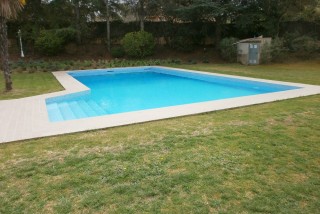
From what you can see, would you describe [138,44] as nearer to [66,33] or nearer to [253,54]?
[66,33]

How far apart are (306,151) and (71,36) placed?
18329 millimetres

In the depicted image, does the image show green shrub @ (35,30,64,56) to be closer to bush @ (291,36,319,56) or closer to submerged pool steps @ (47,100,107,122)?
submerged pool steps @ (47,100,107,122)

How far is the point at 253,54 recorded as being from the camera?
16.2 m

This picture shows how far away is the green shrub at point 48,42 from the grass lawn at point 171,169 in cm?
1501

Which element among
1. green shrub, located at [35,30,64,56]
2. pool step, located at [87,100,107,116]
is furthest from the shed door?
green shrub, located at [35,30,64,56]

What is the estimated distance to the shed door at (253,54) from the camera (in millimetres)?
15945

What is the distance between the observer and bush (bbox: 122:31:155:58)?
18.7 meters

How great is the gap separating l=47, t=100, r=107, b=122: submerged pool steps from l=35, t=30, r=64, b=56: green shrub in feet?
35.3

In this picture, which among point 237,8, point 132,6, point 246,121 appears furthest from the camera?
point 132,6

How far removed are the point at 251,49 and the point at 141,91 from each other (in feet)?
26.6

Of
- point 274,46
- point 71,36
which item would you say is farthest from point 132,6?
point 274,46

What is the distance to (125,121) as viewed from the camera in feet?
19.0

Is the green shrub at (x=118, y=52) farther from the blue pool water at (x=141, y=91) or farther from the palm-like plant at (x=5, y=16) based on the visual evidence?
the palm-like plant at (x=5, y=16)

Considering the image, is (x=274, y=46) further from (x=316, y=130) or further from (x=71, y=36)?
(x=71, y=36)
